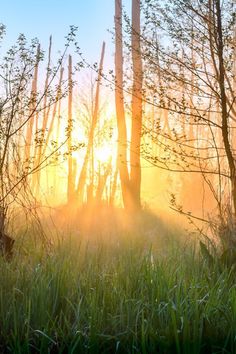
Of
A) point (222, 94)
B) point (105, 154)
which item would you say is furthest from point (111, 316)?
point (105, 154)

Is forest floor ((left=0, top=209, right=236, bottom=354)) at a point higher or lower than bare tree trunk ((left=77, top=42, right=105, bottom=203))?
lower

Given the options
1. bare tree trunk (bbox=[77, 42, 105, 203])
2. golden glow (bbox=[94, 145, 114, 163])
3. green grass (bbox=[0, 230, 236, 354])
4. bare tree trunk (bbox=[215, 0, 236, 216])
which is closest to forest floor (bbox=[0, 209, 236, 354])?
green grass (bbox=[0, 230, 236, 354])

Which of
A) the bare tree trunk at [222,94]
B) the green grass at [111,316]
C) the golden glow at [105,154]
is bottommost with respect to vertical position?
the green grass at [111,316]

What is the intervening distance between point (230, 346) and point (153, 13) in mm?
3802

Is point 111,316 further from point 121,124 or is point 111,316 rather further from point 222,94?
point 121,124

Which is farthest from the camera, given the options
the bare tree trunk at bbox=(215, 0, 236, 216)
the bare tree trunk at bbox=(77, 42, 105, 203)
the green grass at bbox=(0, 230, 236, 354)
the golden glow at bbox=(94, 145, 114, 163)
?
the bare tree trunk at bbox=(77, 42, 105, 203)

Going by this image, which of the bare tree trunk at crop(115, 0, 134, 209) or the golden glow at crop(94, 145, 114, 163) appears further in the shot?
the golden glow at crop(94, 145, 114, 163)

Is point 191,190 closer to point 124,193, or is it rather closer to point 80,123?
point 80,123

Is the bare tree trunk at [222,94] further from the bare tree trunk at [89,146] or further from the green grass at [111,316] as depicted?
the bare tree trunk at [89,146]

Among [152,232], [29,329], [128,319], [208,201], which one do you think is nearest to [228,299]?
[128,319]

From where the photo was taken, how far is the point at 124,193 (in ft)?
40.0

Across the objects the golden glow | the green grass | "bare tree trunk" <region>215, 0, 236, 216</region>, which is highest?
the golden glow

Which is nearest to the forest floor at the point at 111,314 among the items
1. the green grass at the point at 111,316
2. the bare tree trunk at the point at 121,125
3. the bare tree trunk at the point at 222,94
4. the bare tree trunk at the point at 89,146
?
the green grass at the point at 111,316

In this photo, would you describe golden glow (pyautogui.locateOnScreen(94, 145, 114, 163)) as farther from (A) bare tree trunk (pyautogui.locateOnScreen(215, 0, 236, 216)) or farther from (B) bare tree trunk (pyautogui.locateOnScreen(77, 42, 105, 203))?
(A) bare tree trunk (pyautogui.locateOnScreen(215, 0, 236, 216))
